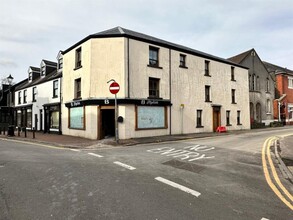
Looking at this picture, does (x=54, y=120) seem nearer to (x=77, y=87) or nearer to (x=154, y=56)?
(x=77, y=87)

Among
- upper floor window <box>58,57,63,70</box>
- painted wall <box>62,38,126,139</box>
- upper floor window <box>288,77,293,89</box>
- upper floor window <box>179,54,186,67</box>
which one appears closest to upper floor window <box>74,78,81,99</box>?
painted wall <box>62,38,126,139</box>

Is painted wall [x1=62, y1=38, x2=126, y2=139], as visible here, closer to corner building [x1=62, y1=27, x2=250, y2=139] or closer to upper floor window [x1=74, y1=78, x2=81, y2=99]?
corner building [x1=62, y1=27, x2=250, y2=139]

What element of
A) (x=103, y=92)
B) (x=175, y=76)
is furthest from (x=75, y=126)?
(x=175, y=76)

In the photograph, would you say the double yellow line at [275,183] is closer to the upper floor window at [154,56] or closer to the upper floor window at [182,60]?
the upper floor window at [154,56]

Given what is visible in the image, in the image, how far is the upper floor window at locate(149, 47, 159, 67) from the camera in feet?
60.1

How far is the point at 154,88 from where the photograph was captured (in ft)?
60.1

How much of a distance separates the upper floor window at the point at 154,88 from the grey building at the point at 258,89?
56.3 ft

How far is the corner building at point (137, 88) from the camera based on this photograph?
53.5 ft

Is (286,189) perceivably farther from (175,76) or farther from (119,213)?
(175,76)

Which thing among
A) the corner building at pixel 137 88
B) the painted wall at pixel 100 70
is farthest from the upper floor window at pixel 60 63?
the painted wall at pixel 100 70

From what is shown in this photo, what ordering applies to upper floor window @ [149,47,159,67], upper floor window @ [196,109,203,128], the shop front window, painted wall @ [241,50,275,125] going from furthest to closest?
1. painted wall @ [241,50,275,125]
2. the shop front window
3. upper floor window @ [196,109,203,128]
4. upper floor window @ [149,47,159,67]

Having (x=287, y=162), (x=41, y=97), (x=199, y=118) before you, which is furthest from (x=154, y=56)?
(x=41, y=97)

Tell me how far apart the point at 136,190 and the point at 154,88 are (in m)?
13.9

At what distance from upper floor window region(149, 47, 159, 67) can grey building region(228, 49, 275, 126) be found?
54.1ft
